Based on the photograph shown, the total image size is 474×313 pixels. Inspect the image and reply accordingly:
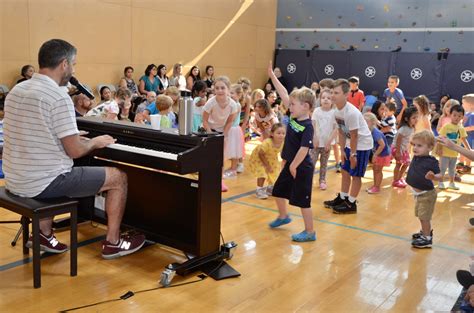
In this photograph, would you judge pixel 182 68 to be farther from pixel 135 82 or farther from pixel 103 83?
pixel 103 83

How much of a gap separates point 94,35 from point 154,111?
4.01 metres

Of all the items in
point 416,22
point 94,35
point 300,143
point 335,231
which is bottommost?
point 335,231

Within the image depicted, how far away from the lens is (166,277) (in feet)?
11.3

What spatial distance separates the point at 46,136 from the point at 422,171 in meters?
3.15

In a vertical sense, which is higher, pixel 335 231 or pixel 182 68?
pixel 182 68

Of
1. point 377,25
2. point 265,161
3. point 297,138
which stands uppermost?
point 377,25

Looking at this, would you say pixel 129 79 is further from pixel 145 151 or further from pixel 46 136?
pixel 46 136

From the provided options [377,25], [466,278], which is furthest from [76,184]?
[377,25]

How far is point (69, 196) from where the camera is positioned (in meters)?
3.56

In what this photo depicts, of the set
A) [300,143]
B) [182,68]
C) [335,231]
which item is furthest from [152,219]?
[182,68]

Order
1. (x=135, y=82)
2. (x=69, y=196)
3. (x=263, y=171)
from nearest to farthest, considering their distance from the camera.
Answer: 1. (x=69, y=196)
2. (x=263, y=171)
3. (x=135, y=82)

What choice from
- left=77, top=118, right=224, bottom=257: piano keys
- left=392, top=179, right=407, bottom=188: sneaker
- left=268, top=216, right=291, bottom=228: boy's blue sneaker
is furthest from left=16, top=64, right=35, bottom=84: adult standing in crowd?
left=392, top=179, right=407, bottom=188: sneaker

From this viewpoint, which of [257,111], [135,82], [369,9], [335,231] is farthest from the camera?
[369,9]

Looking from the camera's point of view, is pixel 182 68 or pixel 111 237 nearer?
pixel 111 237
